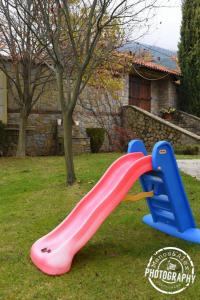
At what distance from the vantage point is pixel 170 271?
3.86 m

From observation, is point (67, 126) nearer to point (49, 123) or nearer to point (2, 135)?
point (2, 135)

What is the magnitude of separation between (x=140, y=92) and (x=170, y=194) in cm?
1497

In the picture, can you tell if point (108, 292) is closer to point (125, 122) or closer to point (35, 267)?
point (35, 267)

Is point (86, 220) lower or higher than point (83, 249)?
higher

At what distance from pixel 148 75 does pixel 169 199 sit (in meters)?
15.2

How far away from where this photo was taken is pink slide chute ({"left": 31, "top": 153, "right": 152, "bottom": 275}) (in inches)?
160

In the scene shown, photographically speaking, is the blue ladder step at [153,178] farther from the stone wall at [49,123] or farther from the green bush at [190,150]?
the stone wall at [49,123]

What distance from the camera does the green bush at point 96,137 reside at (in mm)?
14844

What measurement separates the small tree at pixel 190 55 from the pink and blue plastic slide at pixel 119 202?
14816 mm

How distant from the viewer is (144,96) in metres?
19.3

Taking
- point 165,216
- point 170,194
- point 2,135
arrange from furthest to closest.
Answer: point 2,135 < point 165,216 < point 170,194

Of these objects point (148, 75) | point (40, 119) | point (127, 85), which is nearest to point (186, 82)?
point (148, 75)

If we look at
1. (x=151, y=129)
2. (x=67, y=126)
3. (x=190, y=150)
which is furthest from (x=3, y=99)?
(x=67, y=126)

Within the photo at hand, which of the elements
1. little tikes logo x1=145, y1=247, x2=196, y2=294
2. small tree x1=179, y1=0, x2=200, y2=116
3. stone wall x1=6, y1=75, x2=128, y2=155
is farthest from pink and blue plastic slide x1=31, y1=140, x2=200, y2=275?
small tree x1=179, y1=0, x2=200, y2=116
